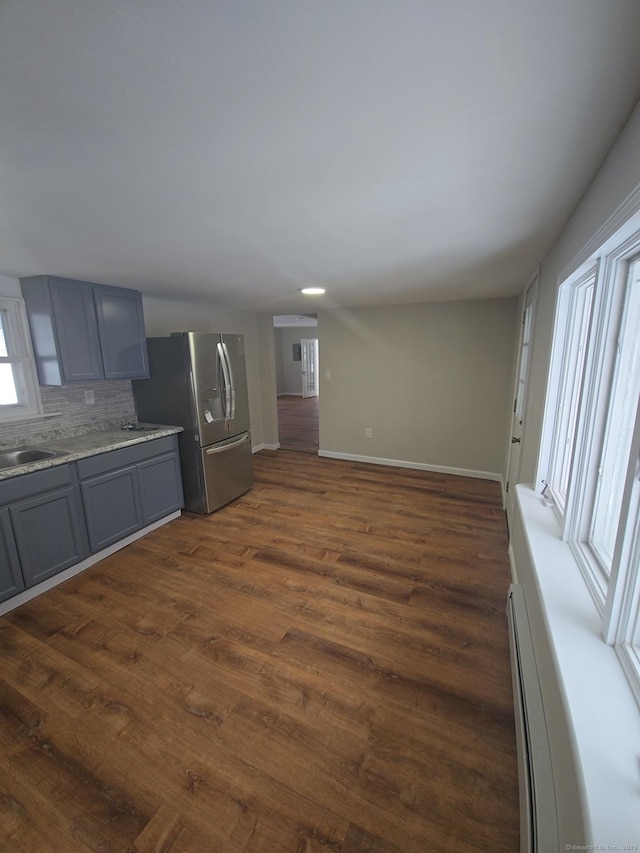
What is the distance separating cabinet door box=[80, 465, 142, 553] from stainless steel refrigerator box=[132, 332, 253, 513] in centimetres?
59

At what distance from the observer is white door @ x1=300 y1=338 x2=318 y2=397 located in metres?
11.0

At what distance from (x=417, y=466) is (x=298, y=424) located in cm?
339

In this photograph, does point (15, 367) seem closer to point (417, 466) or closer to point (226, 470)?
point (226, 470)

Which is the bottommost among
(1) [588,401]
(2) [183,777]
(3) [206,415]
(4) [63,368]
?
(2) [183,777]

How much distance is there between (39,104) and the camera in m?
0.80

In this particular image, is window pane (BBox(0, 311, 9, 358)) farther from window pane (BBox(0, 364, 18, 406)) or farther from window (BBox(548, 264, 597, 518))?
window (BBox(548, 264, 597, 518))

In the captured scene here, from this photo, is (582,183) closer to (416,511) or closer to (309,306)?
(416,511)

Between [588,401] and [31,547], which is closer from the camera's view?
[588,401]

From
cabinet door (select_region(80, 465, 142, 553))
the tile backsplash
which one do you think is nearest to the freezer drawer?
cabinet door (select_region(80, 465, 142, 553))

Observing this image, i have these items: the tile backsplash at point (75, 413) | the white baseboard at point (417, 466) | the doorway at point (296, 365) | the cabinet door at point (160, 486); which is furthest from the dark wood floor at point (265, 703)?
the doorway at point (296, 365)

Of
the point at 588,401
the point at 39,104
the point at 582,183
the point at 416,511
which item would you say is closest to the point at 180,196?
the point at 39,104

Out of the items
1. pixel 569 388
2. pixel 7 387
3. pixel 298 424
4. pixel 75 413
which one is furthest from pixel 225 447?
pixel 298 424

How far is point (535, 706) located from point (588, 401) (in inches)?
45.5

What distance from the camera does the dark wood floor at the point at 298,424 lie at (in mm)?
5875
